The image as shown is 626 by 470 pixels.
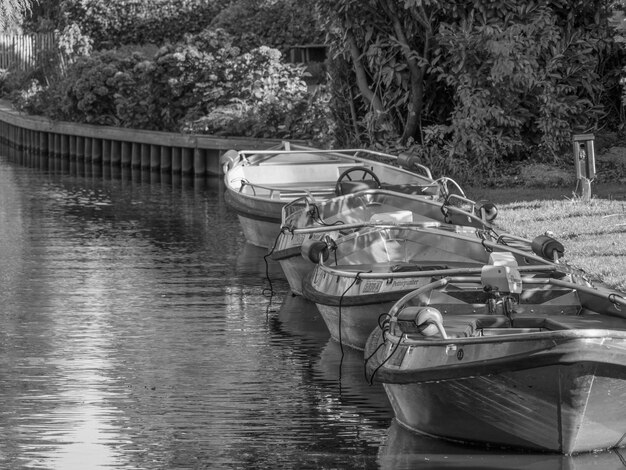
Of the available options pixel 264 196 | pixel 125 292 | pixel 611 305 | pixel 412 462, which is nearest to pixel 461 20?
pixel 264 196

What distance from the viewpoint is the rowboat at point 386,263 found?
1312 centimetres

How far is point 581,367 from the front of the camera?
978 centimetres

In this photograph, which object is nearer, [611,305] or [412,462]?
[412,462]

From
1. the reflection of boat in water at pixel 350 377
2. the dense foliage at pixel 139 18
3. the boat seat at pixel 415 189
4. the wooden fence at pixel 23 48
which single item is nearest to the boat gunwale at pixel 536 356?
the reflection of boat in water at pixel 350 377

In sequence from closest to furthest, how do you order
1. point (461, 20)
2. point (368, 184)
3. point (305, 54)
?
1. point (368, 184)
2. point (461, 20)
3. point (305, 54)

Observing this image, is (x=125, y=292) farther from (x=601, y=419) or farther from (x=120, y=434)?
(x=601, y=419)

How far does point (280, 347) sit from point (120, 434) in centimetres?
372

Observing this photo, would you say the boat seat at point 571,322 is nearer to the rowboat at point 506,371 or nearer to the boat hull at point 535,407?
Answer: the rowboat at point 506,371

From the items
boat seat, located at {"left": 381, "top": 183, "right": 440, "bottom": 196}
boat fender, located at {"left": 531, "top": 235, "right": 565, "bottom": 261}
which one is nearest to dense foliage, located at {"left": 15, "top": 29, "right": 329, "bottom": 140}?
boat seat, located at {"left": 381, "top": 183, "right": 440, "bottom": 196}

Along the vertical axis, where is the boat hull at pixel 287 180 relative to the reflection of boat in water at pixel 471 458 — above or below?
above

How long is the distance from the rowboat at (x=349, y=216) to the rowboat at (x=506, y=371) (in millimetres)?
4386

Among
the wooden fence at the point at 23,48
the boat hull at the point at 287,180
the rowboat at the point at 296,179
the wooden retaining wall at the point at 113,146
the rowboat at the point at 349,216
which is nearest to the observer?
the rowboat at the point at 349,216

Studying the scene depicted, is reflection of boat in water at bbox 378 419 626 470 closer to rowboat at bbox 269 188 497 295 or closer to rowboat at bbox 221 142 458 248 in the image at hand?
rowboat at bbox 269 188 497 295

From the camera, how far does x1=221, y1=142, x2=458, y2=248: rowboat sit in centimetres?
2009
